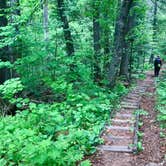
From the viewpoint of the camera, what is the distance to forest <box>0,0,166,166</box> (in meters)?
6.03

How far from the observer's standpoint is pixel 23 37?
10352 mm

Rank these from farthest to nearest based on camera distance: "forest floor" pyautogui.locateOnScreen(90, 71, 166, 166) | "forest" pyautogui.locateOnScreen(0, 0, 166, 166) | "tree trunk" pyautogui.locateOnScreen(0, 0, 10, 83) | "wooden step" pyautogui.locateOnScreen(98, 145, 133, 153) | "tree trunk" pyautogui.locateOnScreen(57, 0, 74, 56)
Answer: "tree trunk" pyautogui.locateOnScreen(57, 0, 74, 56), "tree trunk" pyautogui.locateOnScreen(0, 0, 10, 83), "wooden step" pyautogui.locateOnScreen(98, 145, 133, 153), "forest floor" pyautogui.locateOnScreen(90, 71, 166, 166), "forest" pyautogui.locateOnScreen(0, 0, 166, 166)

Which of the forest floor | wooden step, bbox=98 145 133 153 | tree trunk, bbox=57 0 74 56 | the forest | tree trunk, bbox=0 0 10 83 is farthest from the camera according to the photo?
tree trunk, bbox=57 0 74 56

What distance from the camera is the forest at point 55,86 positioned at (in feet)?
19.8

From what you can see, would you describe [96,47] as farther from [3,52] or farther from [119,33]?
→ [3,52]

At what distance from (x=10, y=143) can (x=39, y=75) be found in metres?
5.31

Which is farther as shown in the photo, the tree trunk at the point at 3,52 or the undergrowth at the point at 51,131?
the tree trunk at the point at 3,52

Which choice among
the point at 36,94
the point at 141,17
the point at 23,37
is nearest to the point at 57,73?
the point at 36,94

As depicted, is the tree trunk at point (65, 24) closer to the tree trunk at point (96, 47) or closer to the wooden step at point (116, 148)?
the tree trunk at point (96, 47)

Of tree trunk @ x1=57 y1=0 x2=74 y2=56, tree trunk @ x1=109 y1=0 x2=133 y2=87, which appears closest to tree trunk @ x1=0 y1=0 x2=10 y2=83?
tree trunk @ x1=57 y1=0 x2=74 y2=56

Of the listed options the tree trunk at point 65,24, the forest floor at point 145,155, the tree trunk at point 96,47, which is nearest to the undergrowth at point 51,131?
the forest floor at point 145,155

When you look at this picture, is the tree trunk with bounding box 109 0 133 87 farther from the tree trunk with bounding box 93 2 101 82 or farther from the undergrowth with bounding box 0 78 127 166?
the tree trunk with bounding box 93 2 101 82

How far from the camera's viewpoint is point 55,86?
9.69 m

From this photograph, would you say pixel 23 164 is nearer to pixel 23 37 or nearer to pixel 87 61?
pixel 23 37
